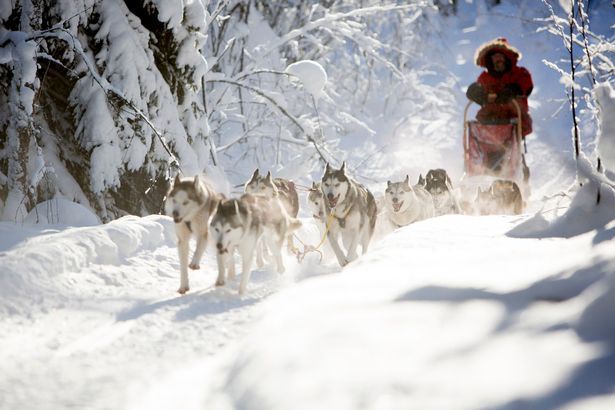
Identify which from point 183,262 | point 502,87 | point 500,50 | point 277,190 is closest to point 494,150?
point 502,87

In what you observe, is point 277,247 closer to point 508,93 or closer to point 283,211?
point 283,211

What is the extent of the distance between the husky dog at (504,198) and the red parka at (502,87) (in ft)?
4.58

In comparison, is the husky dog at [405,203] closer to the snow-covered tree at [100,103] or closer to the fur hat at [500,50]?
the snow-covered tree at [100,103]

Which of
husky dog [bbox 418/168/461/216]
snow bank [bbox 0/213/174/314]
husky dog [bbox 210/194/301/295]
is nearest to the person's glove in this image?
husky dog [bbox 418/168/461/216]

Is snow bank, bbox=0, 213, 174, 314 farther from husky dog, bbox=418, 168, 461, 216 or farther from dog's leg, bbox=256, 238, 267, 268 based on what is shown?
husky dog, bbox=418, 168, 461, 216

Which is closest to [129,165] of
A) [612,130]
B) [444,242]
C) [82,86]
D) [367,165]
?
[82,86]

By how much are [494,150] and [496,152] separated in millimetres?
55

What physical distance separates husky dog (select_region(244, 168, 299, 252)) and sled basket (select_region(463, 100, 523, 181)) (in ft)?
10.1

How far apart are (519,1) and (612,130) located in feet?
101

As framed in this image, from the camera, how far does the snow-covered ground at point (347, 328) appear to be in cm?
145

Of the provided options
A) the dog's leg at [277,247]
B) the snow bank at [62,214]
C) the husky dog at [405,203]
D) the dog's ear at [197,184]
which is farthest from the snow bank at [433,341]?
the husky dog at [405,203]

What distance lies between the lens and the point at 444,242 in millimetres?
3512

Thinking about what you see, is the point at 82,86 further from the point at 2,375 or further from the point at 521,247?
the point at 521,247

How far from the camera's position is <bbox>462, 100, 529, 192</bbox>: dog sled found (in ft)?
26.9
